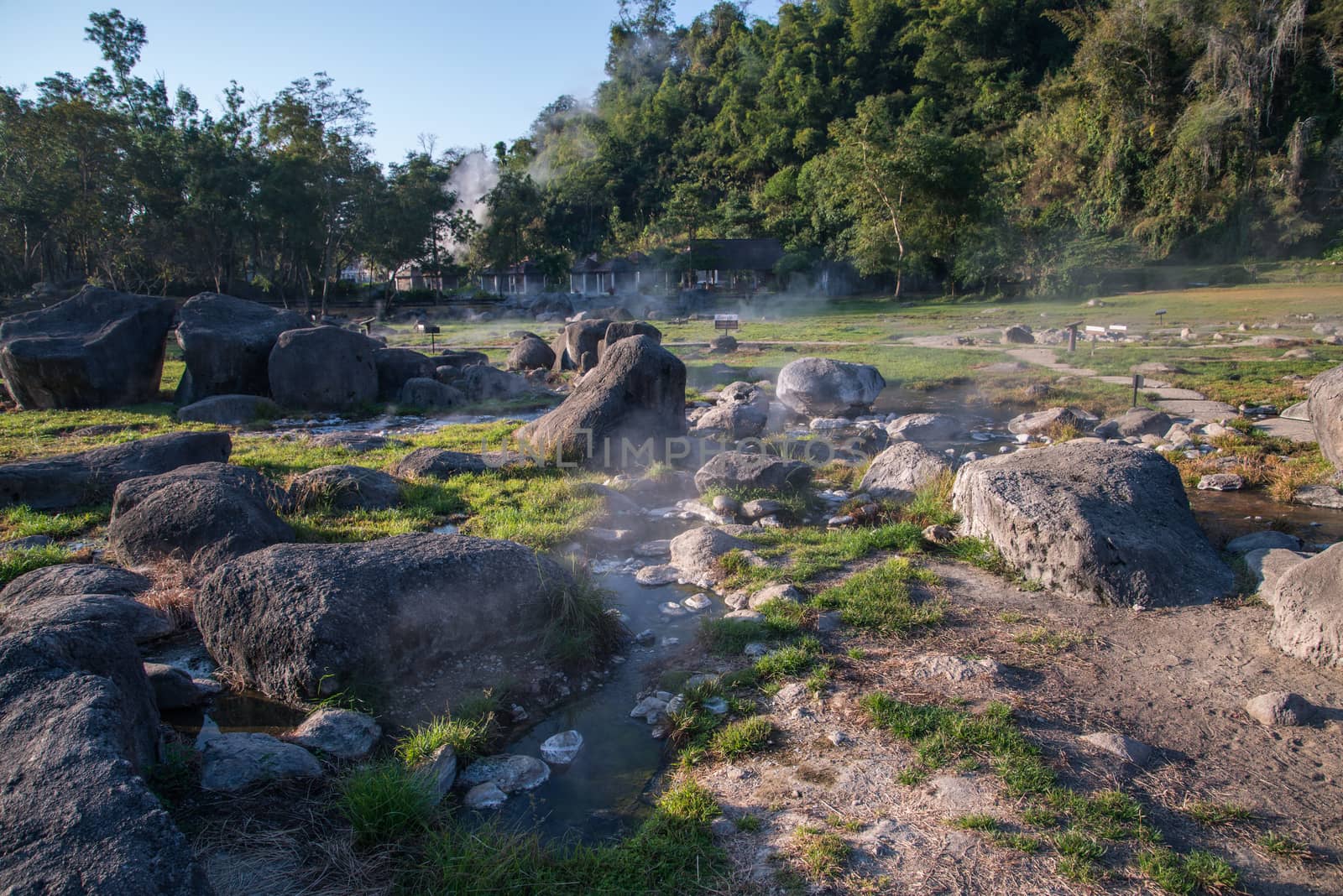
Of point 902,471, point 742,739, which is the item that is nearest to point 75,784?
point 742,739

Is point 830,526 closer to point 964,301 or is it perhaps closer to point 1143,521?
point 1143,521

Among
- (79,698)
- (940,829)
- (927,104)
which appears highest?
(927,104)

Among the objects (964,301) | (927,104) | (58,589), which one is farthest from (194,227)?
(927,104)

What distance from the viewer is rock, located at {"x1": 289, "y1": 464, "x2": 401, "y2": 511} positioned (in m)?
8.69

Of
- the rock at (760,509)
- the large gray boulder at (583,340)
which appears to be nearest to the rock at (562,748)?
the rock at (760,509)

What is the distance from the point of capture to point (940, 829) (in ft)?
12.4

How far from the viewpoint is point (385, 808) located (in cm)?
387

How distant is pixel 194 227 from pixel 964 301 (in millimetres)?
35682

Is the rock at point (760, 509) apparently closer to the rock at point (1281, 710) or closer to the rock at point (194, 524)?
the rock at point (194, 524)

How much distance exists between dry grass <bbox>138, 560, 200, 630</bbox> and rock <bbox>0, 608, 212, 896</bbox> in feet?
7.29

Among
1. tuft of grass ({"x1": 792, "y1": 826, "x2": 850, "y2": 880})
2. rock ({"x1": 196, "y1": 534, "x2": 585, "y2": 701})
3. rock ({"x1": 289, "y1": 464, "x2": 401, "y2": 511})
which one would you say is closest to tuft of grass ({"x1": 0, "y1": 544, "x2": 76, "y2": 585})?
rock ({"x1": 289, "y1": 464, "x2": 401, "y2": 511})

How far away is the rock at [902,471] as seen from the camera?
29.2 ft

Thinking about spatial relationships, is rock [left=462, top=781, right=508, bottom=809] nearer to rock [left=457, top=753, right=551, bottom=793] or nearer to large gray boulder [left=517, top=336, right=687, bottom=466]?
rock [left=457, top=753, right=551, bottom=793]

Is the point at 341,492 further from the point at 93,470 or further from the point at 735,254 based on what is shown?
the point at 735,254
